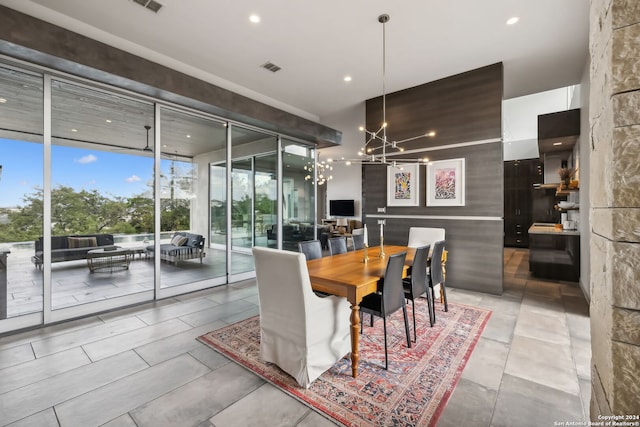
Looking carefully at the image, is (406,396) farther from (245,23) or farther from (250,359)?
(245,23)

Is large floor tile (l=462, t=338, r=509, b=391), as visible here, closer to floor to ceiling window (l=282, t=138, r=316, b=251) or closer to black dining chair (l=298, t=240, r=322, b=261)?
black dining chair (l=298, t=240, r=322, b=261)

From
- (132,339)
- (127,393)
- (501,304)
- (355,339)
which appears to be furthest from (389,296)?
(132,339)

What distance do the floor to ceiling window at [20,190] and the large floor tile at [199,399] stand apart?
2300mm

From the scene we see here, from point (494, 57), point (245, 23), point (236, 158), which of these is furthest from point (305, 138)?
point (494, 57)

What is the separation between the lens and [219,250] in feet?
15.7

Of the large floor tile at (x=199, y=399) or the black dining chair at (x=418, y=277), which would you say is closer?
the large floor tile at (x=199, y=399)

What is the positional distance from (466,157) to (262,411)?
4.35 meters

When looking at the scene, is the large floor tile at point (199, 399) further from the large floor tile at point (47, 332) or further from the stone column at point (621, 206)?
the stone column at point (621, 206)

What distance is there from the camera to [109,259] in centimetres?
373

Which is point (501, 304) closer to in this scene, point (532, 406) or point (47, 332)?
point (532, 406)

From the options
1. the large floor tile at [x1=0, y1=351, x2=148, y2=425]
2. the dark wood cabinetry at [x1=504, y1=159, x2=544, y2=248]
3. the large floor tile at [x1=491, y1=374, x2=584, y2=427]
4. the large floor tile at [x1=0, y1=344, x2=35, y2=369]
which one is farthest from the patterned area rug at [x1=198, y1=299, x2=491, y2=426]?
the dark wood cabinetry at [x1=504, y1=159, x2=544, y2=248]

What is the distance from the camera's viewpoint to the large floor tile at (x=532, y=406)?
5.76ft

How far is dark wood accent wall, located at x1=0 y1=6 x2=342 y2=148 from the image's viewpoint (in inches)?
102

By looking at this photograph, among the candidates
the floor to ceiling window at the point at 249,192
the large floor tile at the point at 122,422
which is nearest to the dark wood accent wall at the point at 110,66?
the floor to ceiling window at the point at 249,192
